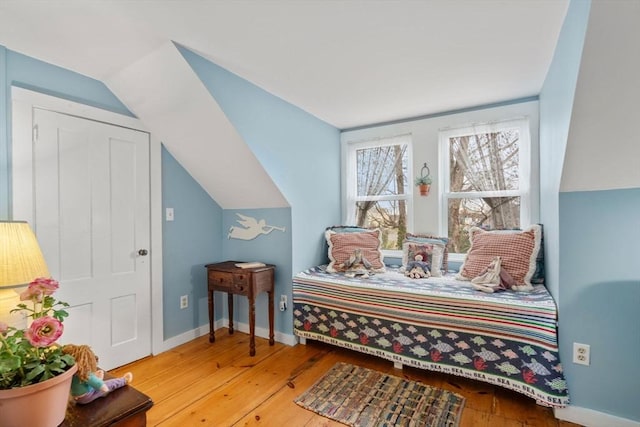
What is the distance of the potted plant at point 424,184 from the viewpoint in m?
3.03

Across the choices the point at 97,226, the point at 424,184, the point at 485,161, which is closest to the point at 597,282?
the point at 485,161

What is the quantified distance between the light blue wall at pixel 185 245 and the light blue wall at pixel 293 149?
2.87 ft

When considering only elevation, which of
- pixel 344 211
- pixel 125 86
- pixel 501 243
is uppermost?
pixel 125 86

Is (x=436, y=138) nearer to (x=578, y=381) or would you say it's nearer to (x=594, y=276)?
(x=594, y=276)

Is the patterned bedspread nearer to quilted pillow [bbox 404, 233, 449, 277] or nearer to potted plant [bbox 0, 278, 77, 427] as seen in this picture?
quilted pillow [bbox 404, 233, 449, 277]

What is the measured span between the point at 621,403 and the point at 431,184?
1.99 metres

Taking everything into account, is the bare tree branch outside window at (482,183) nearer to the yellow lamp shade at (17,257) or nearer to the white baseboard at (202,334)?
the white baseboard at (202,334)

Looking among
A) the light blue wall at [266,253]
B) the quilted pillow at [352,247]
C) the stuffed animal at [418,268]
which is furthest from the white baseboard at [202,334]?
the stuffed animal at [418,268]

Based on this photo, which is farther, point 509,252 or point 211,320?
point 211,320

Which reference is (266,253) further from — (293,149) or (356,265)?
(293,149)

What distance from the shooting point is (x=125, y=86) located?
2.28 metres

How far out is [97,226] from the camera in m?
2.26

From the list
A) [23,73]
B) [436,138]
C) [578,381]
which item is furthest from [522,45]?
[23,73]

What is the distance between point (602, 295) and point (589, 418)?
2.19 feet
